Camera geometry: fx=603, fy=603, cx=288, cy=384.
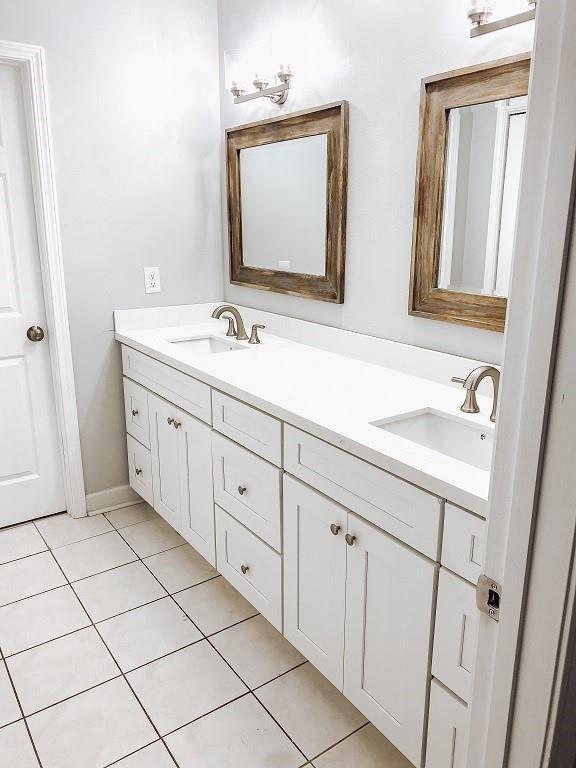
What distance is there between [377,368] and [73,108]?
5.14 ft

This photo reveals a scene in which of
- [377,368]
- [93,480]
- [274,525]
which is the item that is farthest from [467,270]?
[93,480]

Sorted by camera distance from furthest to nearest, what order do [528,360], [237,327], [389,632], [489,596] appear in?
1. [237,327]
2. [389,632]
3. [489,596]
4. [528,360]

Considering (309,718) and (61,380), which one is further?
(61,380)

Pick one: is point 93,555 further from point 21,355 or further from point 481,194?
point 481,194

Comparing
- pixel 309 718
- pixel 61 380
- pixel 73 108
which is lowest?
pixel 309 718

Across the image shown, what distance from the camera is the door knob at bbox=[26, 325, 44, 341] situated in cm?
251

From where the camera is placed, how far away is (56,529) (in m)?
2.63

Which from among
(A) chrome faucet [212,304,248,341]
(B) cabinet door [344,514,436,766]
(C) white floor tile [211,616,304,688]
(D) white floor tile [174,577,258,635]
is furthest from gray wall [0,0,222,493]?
(B) cabinet door [344,514,436,766]

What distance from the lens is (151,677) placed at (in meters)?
1.79

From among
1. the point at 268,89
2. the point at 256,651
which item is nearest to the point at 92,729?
the point at 256,651

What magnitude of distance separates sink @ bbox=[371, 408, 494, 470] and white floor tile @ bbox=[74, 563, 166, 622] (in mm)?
1145

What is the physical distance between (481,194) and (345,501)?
3.02 feet

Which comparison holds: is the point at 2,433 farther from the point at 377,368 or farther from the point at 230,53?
the point at 230,53

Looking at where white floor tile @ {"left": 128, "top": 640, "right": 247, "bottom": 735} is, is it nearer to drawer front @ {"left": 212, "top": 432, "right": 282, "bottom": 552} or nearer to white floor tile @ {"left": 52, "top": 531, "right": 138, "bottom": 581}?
drawer front @ {"left": 212, "top": 432, "right": 282, "bottom": 552}
